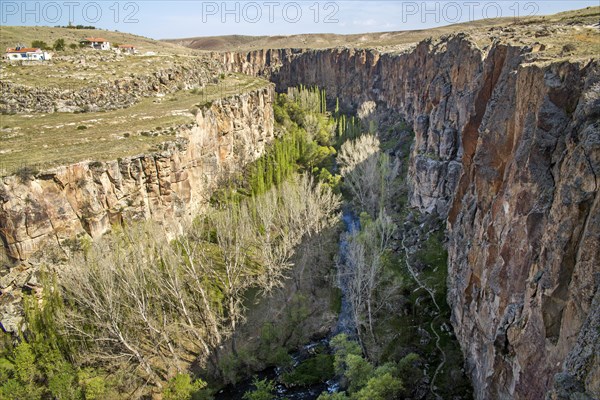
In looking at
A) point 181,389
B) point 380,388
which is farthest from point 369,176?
point 181,389

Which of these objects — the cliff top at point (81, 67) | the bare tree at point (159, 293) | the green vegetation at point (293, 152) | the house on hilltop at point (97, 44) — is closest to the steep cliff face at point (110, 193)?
the bare tree at point (159, 293)

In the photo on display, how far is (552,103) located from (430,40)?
60.2 meters

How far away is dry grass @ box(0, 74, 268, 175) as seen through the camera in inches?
1414

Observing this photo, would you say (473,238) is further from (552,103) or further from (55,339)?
(55,339)

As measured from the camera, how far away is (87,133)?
44562 mm

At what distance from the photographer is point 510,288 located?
17656mm

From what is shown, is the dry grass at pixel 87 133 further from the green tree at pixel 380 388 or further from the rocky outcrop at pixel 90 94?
the green tree at pixel 380 388

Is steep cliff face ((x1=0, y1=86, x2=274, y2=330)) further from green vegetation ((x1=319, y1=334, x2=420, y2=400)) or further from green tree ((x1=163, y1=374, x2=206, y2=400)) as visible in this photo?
green vegetation ((x1=319, y1=334, x2=420, y2=400))

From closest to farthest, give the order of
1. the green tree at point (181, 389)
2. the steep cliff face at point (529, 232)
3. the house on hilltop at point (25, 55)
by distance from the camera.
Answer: the steep cliff face at point (529, 232)
the green tree at point (181, 389)
the house on hilltop at point (25, 55)

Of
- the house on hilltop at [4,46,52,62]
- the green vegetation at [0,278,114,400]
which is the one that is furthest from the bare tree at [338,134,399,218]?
the house on hilltop at [4,46,52,62]

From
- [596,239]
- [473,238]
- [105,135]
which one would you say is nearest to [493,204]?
[473,238]

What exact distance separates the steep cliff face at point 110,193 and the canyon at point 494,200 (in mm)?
100

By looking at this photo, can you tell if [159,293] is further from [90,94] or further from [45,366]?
[90,94]

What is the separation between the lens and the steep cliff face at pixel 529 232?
12.0 metres
